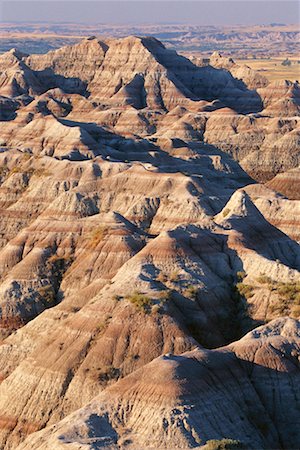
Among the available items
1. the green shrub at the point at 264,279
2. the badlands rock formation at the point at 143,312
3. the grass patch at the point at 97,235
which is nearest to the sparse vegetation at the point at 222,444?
the badlands rock formation at the point at 143,312

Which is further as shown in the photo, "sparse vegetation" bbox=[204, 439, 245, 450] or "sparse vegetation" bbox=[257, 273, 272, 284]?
"sparse vegetation" bbox=[257, 273, 272, 284]

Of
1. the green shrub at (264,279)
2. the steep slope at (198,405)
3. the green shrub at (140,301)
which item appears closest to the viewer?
the steep slope at (198,405)

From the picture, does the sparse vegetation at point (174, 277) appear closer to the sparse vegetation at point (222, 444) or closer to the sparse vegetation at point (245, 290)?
the sparse vegetation at point (245, 290)

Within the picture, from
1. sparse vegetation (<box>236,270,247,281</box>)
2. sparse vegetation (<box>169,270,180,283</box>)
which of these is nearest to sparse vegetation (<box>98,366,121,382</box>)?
sparse vegetation (<box>169,270,180,283</box>)

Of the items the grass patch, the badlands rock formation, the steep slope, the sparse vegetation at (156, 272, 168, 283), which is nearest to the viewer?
the steep slope

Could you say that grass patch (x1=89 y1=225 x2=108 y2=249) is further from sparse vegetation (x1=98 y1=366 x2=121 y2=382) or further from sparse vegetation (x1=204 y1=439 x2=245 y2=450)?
sparse vegetation (x1=204 y1=439 x2=245 y2=450)

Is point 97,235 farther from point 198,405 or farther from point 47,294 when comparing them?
point 198,405

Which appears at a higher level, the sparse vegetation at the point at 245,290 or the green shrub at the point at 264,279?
the green shrub at the point at 264,279

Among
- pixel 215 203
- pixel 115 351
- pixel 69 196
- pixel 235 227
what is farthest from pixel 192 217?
pixel 115 351

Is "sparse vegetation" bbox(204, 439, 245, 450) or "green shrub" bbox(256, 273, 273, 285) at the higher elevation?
"green shrub" bbox(256, 273, 273, 285)

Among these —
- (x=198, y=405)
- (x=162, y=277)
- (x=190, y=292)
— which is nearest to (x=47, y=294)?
(x=162, y=277)

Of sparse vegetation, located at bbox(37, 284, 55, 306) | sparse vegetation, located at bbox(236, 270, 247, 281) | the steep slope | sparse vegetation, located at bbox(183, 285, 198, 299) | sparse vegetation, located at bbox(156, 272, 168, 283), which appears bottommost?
the steep slope
